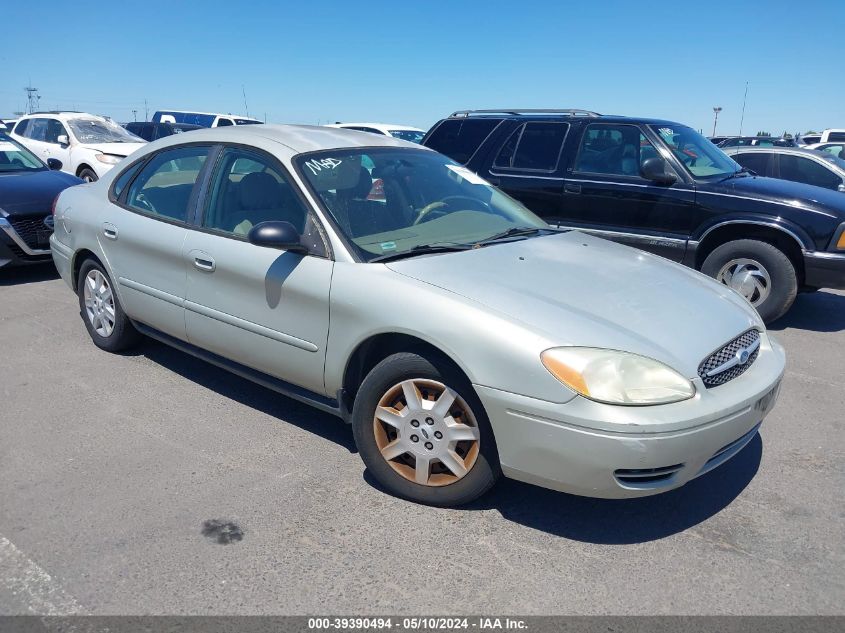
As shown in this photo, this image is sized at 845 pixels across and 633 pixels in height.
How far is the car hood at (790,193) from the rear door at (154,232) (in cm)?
452

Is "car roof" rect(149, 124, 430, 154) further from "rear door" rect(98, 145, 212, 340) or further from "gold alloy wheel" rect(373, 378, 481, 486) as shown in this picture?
"gold alloy wheel" rect(373, 378, 481, 486)

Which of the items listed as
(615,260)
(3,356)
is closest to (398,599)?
(615,260)

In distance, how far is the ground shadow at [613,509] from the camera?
3062 mm

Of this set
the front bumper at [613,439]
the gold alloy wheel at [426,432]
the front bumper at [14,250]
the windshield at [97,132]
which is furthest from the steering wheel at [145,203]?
the windshield at [97,132]

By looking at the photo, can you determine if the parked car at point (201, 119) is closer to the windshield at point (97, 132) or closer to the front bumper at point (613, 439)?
the windshield at point (97, 132)

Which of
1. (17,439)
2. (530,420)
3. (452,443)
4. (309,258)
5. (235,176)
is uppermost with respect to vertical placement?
(235,176)

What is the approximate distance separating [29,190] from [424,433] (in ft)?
20.6

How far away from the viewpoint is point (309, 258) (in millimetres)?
3518

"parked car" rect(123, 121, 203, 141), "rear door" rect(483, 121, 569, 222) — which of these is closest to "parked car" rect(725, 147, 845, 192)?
"rear door" rect(483, 121, 569, 222)

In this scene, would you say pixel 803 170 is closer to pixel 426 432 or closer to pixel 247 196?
pixel 247 196

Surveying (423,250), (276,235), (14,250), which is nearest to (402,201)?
(423,250)

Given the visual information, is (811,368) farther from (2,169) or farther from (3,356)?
(2,169)

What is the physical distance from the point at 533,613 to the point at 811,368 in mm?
3730

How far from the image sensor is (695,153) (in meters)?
6.84
